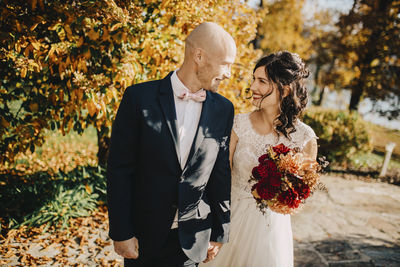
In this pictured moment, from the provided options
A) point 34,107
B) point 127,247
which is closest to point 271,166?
point 127,247

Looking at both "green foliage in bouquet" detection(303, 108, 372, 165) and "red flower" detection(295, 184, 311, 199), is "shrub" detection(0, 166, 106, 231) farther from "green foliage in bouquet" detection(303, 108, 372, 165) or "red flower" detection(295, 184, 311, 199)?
"green foliage in bouquet" detection(303, 108, 372, 165)

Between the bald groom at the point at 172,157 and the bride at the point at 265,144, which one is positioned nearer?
the bald groom at the point at 172,157

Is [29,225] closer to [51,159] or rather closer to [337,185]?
[51,159]

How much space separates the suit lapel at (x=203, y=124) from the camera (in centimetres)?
176

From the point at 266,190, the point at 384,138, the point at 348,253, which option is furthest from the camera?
the point at 384,138

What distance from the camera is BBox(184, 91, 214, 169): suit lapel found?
1757mm

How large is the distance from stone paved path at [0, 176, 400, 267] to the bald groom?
2017 millimetres

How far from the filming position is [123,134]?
1682 millimetres

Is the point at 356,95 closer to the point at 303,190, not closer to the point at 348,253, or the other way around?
the point at 348,253

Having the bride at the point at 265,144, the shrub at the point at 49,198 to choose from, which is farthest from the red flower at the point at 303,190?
the shrub at the point at 49,198

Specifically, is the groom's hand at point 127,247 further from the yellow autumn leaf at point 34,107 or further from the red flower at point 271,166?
the yellow autumn leaf at point 34,107

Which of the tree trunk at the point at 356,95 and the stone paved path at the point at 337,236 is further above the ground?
the tree trunk at the point at 356,95

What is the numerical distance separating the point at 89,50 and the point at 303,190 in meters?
2.51

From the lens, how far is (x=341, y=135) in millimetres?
8891
